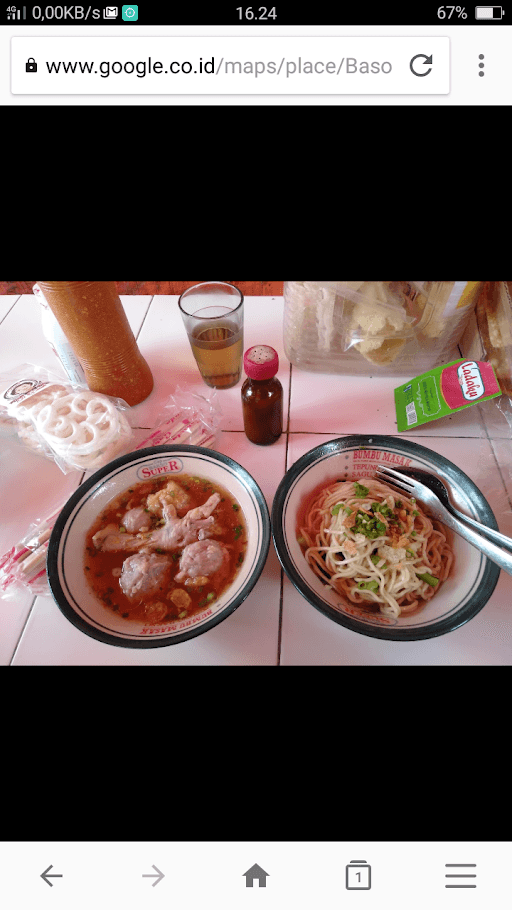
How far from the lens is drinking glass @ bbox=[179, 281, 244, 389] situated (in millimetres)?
1307

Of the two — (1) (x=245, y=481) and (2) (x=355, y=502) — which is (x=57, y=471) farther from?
(2) (x=355, y=502)

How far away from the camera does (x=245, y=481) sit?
1069 millimetres

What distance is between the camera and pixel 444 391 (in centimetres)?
123

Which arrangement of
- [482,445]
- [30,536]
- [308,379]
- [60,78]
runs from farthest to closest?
[308,379] → [482,445] → [30,536] → [60,78]

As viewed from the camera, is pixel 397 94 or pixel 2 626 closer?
pixel 397 94

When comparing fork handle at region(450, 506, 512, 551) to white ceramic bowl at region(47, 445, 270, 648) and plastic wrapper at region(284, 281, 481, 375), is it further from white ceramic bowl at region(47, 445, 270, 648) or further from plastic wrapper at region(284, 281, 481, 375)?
plastic wrapper at region(284, 281, 481, 375)

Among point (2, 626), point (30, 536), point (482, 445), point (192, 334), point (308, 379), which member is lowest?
point (2, 626)

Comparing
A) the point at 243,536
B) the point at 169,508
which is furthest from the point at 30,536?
the point at 243,536

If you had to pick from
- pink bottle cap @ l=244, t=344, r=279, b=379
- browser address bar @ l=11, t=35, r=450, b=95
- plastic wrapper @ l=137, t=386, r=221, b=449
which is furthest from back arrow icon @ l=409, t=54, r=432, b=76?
plastic wrapper @ l=137, t=386, r=221, b=449

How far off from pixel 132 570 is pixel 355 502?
1.49ft
